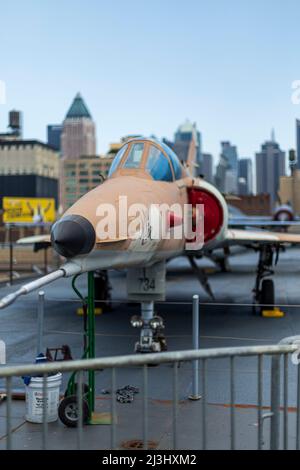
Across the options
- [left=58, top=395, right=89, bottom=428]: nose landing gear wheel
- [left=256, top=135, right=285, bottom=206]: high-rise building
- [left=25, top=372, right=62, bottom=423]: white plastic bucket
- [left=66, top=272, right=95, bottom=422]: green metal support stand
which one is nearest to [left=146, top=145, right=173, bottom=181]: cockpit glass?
[left=66, top=272, right=95, bottom=422]: green metal support stand

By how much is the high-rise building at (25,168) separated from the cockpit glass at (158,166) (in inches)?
2116

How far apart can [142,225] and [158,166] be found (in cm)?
228

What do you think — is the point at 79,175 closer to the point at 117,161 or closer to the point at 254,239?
the point at 254,239

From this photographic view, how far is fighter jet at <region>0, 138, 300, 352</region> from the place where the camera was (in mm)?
5516

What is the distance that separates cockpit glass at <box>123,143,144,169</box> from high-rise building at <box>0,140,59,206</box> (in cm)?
5381

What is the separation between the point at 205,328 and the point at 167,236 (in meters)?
3.50

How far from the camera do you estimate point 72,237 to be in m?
5.37

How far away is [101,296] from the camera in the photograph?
13.2 m

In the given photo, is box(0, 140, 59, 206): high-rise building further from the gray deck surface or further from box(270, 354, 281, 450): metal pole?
box(270, 354, 281, 450): metal pole

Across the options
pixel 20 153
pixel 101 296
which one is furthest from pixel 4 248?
pixel 20 153

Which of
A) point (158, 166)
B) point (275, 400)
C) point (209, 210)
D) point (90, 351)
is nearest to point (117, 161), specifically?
point (158, 166)

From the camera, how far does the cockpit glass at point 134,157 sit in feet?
27.4

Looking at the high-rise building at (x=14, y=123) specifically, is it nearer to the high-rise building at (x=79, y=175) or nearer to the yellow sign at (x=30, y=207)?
the yellow sign at (x=30, y=207)
